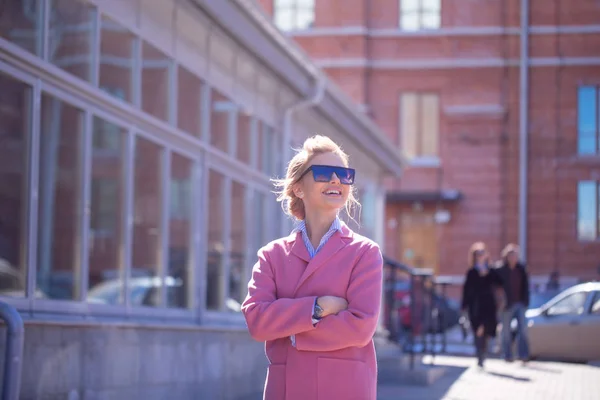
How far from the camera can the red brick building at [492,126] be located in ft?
114

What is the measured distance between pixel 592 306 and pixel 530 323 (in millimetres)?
1205

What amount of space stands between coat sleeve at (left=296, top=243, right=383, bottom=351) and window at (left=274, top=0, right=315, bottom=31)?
3183cm

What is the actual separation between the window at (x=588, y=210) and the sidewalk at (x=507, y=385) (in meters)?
17.2

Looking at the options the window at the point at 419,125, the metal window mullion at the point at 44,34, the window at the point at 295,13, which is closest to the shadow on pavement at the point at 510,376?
the metal window mullion at the point at 44,34

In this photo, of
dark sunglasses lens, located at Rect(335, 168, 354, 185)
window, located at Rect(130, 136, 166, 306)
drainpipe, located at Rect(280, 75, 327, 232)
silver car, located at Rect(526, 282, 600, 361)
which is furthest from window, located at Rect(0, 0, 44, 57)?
silver car, located at Rect(526, 282, 600, 361)

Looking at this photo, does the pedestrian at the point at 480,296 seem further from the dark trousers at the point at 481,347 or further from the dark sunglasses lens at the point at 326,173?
the dark sunglasses lens at the point at 326,173

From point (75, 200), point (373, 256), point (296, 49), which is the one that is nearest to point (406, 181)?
point (296, 49)

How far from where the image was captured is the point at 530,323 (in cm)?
2147

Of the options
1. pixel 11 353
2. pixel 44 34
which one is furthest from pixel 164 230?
pixel 11 353

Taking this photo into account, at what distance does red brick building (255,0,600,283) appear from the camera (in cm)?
3469

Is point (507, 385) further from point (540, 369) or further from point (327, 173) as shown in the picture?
point (327, 173)

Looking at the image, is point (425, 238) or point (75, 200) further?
point (425, 238)

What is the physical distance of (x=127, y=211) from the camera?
9602 mm

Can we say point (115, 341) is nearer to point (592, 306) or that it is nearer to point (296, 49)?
point (296, 49)
